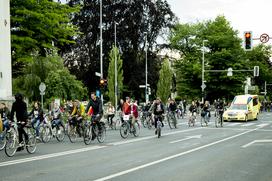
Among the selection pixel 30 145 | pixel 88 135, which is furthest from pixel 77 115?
pixel 30 145

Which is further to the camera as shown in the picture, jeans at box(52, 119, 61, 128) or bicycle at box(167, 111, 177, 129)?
bicycle at box(167, 111, 177, 129)

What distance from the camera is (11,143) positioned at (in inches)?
537

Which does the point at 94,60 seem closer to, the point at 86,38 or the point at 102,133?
the point at 86,38

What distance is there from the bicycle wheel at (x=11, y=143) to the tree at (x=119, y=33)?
110 ft

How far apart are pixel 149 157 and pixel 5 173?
4345mm

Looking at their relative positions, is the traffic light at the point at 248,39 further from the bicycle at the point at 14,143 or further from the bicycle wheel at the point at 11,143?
the bicycle wheel at the point at 11,143

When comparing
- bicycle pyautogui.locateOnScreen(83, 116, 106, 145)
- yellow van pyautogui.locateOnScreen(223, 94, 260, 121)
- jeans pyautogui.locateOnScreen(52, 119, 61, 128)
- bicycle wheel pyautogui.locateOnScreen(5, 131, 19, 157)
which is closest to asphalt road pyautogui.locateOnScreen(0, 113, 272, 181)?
bicycle wheel pyautogui.locateOnScreen(5, 131, 19, 157)

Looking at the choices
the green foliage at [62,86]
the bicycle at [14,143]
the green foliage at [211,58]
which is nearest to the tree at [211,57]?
the green foliage at [211,58]

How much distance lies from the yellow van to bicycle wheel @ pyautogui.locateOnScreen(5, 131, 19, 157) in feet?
79.2

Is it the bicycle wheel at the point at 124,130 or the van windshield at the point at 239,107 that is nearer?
the bicycle wheel at the point at 124,130

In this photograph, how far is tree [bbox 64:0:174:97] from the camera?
48688 millimetres

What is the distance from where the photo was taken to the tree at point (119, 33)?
48.7 meters

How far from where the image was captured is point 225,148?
1550cm

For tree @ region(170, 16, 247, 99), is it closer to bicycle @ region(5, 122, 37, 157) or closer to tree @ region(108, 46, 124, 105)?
tree @ region(108, 46, 124, 105)
